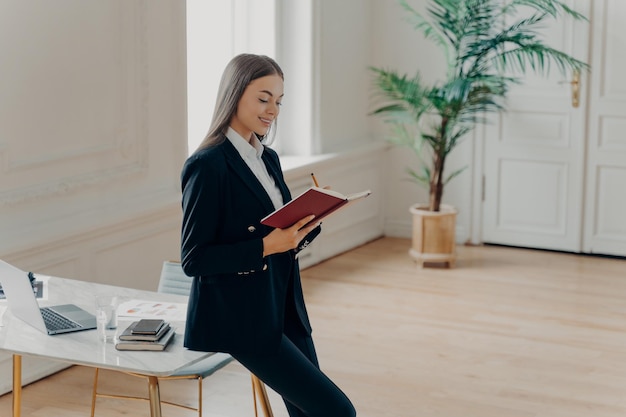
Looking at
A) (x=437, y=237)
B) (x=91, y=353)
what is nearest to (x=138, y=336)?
(x=91, y=353)

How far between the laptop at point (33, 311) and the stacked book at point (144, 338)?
235 mm

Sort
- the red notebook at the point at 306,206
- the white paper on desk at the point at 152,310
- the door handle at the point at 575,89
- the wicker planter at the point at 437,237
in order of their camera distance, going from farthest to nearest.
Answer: the door handle at the point at 575,89
the wicker planter at the point at 437,237
the white paper on desk at the point at 152,310
the red notebook at the point at 306,206

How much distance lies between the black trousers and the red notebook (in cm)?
34

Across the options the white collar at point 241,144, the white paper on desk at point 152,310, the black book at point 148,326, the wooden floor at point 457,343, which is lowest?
the wooden floor at point 457,343

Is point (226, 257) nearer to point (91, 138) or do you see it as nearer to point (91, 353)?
point (91, 353)

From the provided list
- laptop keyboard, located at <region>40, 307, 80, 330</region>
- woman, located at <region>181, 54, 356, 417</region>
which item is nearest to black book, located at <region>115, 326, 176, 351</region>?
woman, located at <region>181, 54, 356, 417</region>

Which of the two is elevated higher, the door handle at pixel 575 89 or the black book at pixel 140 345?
the door handle at pixel 575 89

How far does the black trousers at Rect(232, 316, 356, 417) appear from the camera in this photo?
2.76 meters

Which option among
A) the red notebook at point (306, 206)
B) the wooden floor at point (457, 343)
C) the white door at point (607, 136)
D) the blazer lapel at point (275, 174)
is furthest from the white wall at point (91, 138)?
the white door at point (607, 136)

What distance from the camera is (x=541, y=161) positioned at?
741cm

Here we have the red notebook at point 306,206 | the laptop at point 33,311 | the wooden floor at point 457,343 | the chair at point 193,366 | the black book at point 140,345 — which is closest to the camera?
the red notebook at point 306,206

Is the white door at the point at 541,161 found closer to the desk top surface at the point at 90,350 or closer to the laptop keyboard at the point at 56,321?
the desk top surface at the point at 90,350

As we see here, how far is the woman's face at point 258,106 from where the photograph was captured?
9.21 ft

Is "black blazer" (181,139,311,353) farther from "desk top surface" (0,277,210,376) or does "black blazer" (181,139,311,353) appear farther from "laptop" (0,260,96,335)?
"laptop" (0,260,96,335)
